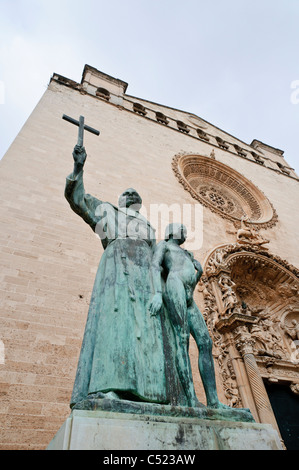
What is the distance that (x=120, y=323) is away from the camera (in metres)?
1.89

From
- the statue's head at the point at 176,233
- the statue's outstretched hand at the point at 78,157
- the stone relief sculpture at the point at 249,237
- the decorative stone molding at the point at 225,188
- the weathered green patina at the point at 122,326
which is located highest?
the decorative stone molding at the point at 225,188

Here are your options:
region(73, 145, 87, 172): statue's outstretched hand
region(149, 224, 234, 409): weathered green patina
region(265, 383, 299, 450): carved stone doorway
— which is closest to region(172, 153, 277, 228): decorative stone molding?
region(265, 383, 299, 450): carved stone doorway

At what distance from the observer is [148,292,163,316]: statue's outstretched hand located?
2041mm

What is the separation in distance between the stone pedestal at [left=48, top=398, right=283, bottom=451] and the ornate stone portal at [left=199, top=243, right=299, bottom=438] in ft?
11.9

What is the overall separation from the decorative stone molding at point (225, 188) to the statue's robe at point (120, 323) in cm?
741

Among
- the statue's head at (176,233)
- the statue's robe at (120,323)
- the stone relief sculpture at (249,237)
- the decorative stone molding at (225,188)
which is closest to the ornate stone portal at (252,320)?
the stone relief sculpture at (249,237)

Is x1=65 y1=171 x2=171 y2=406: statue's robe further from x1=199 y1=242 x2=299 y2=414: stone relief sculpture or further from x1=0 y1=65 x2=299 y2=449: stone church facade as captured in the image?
x1=199 y1=242 x2=299 y2=414: stone relief sculpture

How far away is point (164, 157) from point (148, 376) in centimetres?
877

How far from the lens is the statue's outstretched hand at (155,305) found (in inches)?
80.3

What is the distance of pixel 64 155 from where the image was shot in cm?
713

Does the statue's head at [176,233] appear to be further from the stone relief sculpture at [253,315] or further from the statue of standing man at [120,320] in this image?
the stone relief sculpture at [253,315]

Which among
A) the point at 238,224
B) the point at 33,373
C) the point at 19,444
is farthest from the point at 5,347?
the point at 238,224

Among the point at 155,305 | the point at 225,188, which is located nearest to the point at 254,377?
the point at 155,305

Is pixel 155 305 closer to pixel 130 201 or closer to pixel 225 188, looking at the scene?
pixel 130 201
